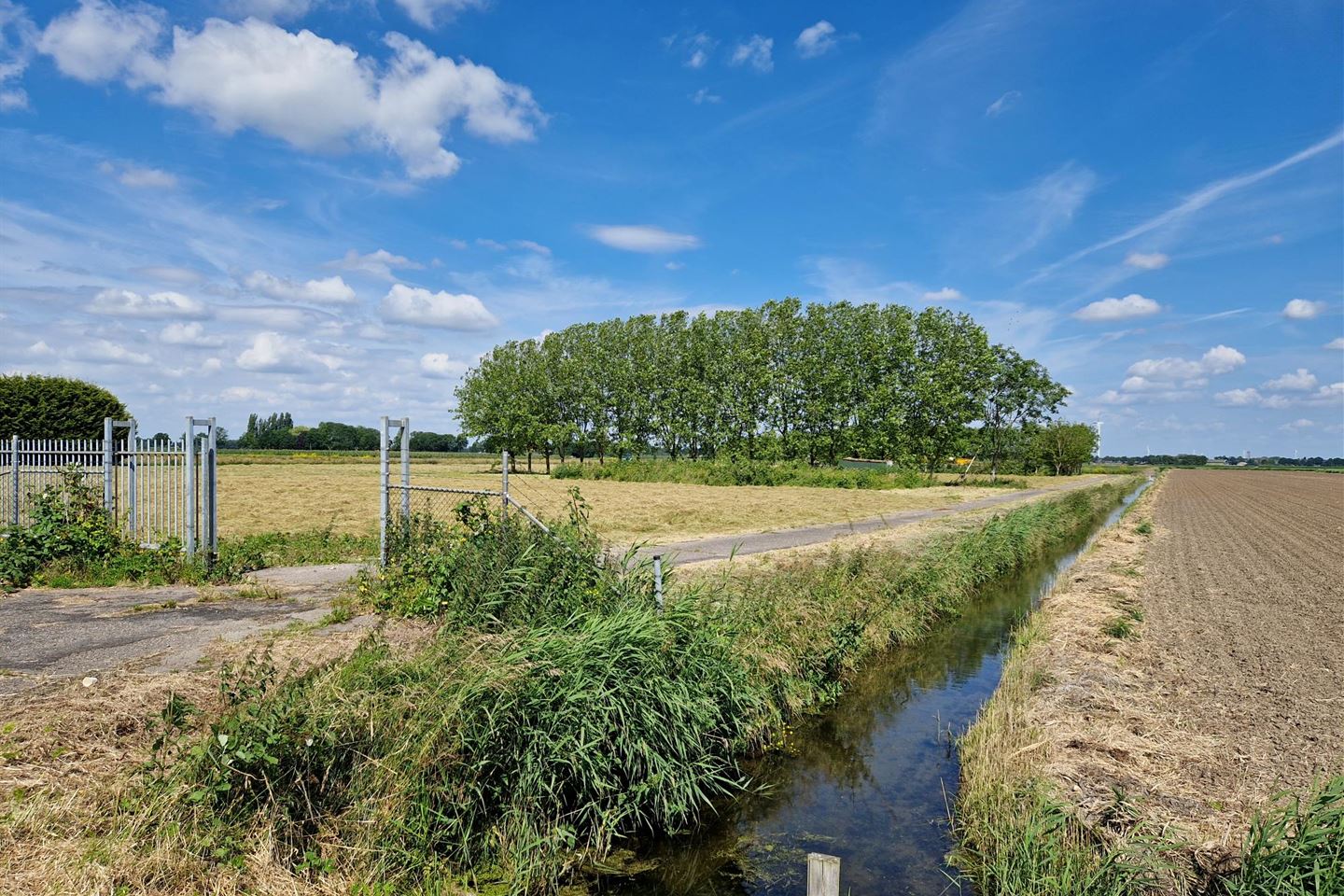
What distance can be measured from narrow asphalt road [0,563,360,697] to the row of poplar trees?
48.1 meters

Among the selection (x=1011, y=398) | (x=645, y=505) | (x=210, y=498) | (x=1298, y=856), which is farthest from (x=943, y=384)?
(x=1298, y=856)

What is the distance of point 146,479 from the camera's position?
41.0 ft

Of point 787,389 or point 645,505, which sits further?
point 787,389

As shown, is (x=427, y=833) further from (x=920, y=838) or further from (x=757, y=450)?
(x=757, y=450)

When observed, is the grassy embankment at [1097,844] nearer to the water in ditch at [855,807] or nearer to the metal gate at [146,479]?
the water in ditch at [855,807]

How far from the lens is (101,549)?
11.8 metres

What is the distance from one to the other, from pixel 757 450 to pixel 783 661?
50266 millimetres

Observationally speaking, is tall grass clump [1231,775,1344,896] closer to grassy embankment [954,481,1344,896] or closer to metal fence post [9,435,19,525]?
grassy embankment [954,481,1344,896]

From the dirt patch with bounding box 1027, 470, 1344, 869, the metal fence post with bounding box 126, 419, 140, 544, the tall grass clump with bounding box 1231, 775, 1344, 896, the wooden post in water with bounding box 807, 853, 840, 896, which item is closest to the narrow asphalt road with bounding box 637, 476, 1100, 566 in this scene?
the dirt patch with bounding box 1027, 470, 1344, 869

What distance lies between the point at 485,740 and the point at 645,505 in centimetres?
2567

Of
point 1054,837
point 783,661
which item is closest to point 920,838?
point 1054,837

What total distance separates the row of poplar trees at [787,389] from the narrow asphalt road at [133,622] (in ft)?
158

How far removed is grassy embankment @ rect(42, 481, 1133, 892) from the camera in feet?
15.0

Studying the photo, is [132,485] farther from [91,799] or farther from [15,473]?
[91,799]
